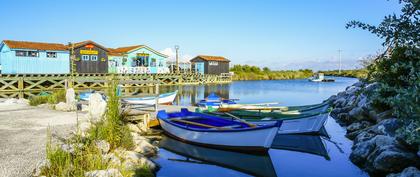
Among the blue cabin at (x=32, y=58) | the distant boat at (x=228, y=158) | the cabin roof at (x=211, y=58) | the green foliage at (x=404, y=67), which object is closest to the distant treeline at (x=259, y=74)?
the cabin roof at (x=211, y=58)

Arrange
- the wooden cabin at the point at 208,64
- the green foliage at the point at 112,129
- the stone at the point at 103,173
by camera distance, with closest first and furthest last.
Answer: the stone at the point at 103,173, the green foliage at the point at 112,129, the wooden cabin at the point at 208,64

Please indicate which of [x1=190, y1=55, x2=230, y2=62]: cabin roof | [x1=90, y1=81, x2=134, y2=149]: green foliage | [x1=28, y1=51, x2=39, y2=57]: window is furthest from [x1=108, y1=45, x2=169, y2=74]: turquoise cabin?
[x1=90, y1=81, x2=134, y2=149]: green foliage

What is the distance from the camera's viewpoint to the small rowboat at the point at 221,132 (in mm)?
9797

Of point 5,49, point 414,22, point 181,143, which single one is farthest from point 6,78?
point 414,22

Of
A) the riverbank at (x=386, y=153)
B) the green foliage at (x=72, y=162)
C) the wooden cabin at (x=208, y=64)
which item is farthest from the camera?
the wooden cabin at (x=208, y=64)

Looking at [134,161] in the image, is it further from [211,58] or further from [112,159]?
[211,58]

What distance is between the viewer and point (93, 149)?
273 inches

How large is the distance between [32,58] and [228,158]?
30580mm

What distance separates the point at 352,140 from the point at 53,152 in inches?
417

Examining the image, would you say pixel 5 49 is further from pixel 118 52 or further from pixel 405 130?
pixel 405 130

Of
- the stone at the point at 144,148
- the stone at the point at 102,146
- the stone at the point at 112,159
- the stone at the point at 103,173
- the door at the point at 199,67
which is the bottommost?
the stone at the point at 144,148

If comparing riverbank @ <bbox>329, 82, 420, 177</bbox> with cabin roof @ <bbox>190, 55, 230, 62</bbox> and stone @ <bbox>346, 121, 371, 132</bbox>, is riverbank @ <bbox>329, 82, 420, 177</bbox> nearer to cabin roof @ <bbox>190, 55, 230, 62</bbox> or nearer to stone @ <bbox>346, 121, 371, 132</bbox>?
stone @ <bbox>346, 121, 371, 132</bbox>

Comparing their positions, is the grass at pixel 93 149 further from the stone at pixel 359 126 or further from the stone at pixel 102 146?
the stone at pixel 359 126

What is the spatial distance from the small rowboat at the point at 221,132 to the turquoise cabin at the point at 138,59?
93.0 ft
